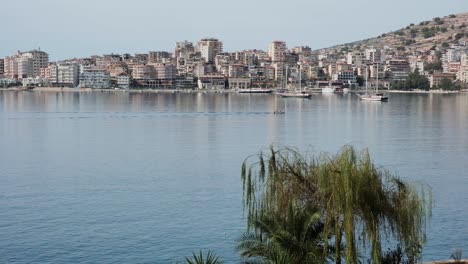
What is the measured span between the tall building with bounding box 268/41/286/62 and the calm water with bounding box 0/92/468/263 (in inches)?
4821

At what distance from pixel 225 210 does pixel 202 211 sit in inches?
25.0

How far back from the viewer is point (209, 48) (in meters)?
179

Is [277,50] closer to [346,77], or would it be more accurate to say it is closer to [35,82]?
[346,77]

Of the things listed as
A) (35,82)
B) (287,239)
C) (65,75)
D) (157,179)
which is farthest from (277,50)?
(287,239)

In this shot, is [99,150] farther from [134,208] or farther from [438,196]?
[438,196]

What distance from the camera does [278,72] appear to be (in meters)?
161

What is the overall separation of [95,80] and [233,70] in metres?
28.2

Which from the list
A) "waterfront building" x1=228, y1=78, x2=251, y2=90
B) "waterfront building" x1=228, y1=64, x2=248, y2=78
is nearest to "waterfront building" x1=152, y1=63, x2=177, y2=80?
"waterfront building" x1=228, y1=64, x2=248, y2=78

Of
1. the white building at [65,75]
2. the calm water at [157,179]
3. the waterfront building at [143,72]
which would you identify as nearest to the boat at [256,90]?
the waterfront building at [143,72]

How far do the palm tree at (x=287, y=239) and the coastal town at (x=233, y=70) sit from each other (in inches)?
4911

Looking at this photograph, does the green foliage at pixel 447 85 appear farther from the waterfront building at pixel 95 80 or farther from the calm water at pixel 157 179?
the calm water at pixel 157 179

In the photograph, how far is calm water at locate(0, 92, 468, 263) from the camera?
56.6 feet

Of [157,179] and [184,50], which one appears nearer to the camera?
[157,179]

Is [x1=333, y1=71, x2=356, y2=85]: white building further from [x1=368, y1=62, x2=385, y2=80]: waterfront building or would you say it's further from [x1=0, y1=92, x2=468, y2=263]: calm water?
[x1=0, y1=92, x2=468, y2=263]: calm water
